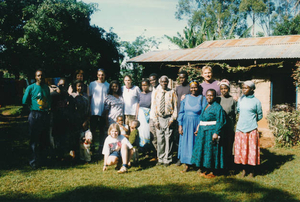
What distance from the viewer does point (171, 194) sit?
4066 millimetres

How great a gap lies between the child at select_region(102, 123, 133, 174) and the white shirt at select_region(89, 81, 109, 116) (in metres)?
0.66

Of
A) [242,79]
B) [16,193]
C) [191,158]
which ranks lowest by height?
[16,193]

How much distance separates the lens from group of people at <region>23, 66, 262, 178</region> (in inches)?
187

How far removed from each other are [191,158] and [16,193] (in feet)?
10.0

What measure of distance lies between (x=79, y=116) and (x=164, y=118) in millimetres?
1792

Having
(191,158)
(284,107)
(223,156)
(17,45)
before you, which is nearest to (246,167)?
(223,156)

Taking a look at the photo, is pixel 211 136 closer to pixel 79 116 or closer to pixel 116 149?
pixel 116 149

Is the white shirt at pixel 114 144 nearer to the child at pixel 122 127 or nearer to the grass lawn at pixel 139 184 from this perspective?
the child at pixel 122 127

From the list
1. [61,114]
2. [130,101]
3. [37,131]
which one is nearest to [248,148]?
[130,101]

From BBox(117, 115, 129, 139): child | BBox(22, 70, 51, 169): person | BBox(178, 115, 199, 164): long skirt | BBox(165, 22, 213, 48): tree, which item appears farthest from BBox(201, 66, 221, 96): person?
BBox(165, 22, 213, 48): tree

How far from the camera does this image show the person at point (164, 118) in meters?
5.41

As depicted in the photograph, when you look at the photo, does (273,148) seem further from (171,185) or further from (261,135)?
(171,185)

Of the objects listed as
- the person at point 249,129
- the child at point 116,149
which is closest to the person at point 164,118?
the child at point 116,149

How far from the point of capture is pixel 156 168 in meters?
5.38
